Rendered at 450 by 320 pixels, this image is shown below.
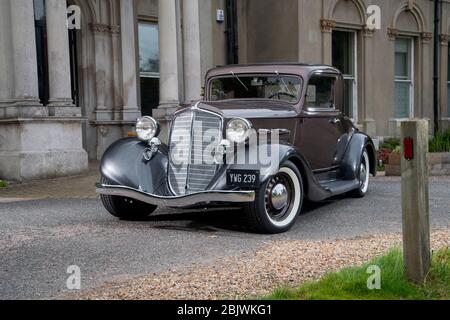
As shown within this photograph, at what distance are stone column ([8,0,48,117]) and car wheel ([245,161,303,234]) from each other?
5.99 m

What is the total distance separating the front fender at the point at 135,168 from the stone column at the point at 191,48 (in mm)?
6402

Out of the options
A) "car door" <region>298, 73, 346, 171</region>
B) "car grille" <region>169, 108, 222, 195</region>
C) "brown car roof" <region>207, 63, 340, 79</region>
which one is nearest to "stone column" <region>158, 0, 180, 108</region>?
"brown car roof" <region>207, 63, 340, 79</region>

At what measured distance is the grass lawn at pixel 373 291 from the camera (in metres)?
3.25

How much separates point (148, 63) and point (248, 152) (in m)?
9.24

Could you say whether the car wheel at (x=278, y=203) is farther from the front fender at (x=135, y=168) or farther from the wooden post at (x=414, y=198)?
the wooden post at (x=414, y=198)

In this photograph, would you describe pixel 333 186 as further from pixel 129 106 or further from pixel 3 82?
pixel 129 106

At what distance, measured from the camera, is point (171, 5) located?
12.0 metres

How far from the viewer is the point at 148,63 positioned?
13992 mm

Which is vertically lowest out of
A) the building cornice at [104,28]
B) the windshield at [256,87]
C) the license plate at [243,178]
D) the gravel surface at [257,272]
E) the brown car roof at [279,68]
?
the gravel surface at [257,272]

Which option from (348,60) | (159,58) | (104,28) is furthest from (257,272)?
(348,60)

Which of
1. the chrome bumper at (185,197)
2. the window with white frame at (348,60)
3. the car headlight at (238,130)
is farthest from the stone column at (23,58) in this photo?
the window with white frame at (348,60)

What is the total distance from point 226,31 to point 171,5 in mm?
2850
